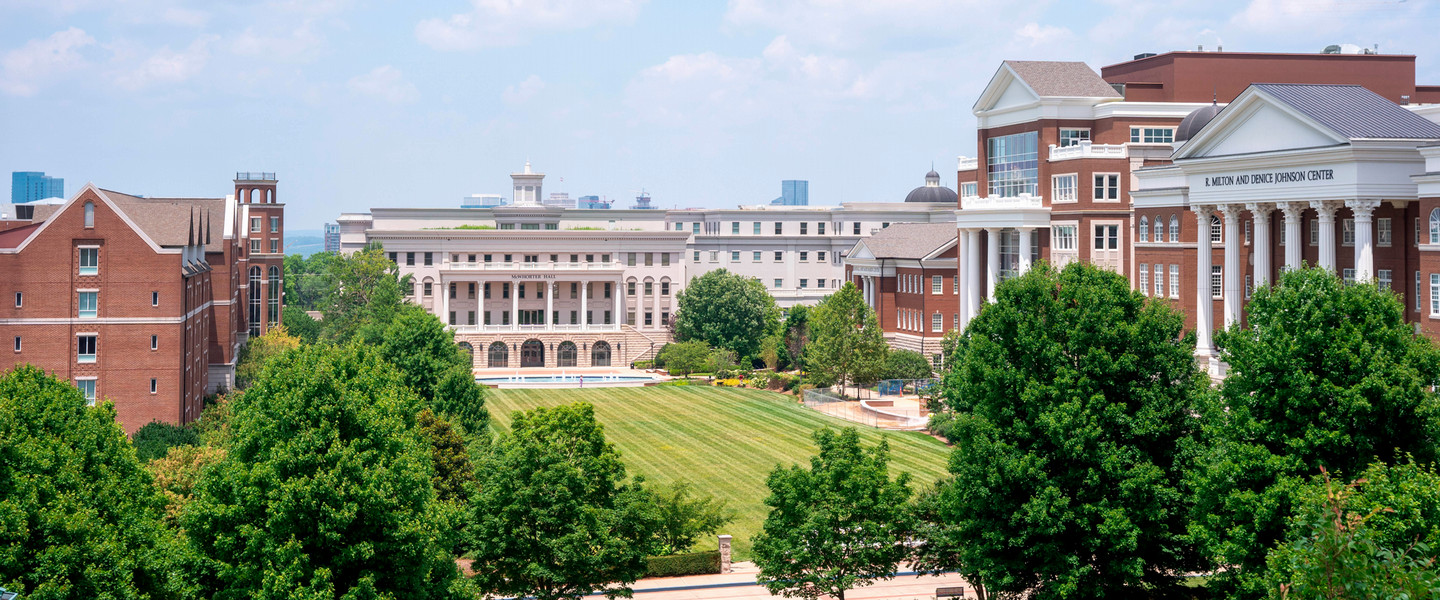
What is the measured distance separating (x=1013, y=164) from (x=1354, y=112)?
99.4 ft

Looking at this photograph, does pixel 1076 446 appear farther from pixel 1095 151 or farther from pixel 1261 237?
pixel 1095 151

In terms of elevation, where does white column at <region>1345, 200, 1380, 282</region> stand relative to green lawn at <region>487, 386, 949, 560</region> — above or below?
above

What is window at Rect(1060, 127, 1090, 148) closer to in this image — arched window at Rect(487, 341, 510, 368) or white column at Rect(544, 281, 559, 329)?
white column at Rect(544, 281, 559, 329)

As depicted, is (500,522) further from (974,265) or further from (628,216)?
(628,216)

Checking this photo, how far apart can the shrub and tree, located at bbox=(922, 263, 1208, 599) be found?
105 ft

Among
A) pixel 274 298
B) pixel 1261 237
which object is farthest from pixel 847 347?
pixel 274 298

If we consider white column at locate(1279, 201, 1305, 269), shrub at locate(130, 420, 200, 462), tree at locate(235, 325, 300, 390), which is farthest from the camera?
tree at locate(235, 325, 300, 390)

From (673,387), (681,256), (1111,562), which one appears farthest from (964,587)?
(681,256)

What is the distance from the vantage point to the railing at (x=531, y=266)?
389ft

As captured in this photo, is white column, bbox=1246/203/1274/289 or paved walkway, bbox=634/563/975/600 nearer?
paved walkway, bbox=634/563/975/600

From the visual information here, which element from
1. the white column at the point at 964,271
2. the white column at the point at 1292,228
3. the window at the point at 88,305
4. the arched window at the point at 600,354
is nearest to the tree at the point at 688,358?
the arched window at the point at 600,354

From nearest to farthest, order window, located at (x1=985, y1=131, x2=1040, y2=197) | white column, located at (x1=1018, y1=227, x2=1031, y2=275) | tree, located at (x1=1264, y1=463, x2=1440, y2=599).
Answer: tree, located at (x1=1264, y1=463, x2=1440, y2=599) → white column, located at (x1=1018, y1=227, x2=1031, y2=275) → window, located at (x1=985, y1=131, x2=1040, y2=197)

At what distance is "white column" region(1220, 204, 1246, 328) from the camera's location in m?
57.0

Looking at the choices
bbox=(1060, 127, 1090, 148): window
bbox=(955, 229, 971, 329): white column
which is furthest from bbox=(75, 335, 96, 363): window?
bbox=(1060, 127, 1090, 148): window
